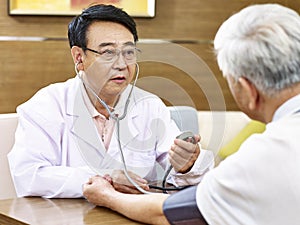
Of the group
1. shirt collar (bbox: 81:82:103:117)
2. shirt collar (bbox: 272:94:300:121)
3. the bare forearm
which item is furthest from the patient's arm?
shirt collar (bbox: 272:94:300:121)

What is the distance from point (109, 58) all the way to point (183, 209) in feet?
3.38

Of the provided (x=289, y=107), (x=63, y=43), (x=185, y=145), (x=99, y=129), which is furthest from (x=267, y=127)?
(x=63, y=43)

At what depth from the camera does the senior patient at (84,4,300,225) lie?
1720 millimetres

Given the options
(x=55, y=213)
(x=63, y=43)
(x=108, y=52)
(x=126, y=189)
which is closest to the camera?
(x=55, y=213)

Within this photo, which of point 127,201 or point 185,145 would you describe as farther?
point 185,145

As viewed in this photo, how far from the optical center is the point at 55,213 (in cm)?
234

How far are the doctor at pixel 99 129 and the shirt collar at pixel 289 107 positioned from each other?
81 cm

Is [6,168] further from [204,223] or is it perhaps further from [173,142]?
[204,223]

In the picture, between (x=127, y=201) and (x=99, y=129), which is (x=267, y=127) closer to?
(x=127, y=201)

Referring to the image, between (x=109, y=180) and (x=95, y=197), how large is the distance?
4.3 inches

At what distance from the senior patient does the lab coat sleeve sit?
2.92ft

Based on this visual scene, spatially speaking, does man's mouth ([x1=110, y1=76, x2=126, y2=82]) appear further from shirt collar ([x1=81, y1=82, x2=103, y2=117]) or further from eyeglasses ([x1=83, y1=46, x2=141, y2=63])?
shirt collar ([x1=81, y1=82, x2=103, y2=117])

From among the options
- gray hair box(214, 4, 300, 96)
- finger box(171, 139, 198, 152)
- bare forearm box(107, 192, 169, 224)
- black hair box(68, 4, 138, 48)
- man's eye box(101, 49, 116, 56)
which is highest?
gray hair box(214, 4, 300, 96)

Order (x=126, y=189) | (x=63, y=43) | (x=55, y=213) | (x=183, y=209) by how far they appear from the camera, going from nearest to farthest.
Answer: (x=183, y=209) → (x=55, y=213) → (x=126, y=189) → (x=63, y=43)
